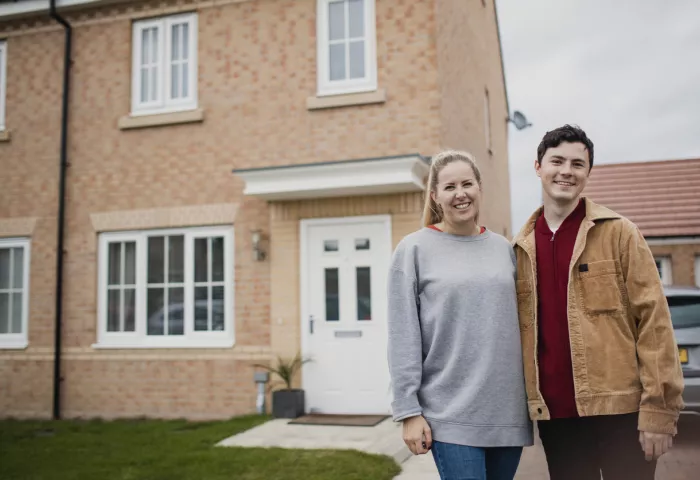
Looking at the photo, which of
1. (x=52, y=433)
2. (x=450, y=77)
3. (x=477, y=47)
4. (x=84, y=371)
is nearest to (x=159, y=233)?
(x=84, y=371)

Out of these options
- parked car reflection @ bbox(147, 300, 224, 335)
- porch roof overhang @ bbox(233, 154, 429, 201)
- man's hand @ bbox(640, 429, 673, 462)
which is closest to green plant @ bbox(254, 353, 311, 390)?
parked car reflection @ bbox(147, 300, 224, 335)

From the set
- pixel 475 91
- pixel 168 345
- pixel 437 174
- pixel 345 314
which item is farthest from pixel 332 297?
pixel 437 174

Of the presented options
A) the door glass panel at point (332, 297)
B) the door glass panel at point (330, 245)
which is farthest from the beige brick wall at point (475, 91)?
the door glass panel at point (332, 297)

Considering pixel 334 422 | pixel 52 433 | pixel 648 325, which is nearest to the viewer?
pixel 648 325

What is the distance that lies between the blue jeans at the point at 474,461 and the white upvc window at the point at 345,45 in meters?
6.99

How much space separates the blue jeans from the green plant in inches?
251

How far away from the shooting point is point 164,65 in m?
10.0

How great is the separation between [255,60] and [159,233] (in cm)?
274

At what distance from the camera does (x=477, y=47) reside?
1262 cm

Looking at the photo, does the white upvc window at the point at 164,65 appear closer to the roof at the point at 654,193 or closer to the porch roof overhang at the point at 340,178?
the porch roof overhang at the point at 340,178

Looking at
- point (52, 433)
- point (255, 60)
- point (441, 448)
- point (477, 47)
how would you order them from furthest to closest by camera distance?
1. point (477, 47)
2. point (255, 60)
3. point (52, 433)
4. point (441, 448)

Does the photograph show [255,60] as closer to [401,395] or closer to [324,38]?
[324,38]

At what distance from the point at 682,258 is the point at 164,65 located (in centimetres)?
1029

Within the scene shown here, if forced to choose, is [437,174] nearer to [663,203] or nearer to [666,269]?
[666,269]
